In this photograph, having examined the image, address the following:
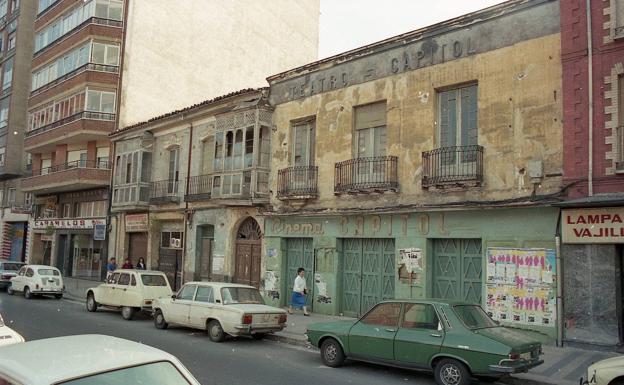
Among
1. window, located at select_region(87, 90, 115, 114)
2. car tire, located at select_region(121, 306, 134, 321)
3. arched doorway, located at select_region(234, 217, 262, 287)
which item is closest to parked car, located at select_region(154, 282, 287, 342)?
car tire, located at select_region(121, 306, 134, 321)

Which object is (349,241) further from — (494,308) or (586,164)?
(586,164)

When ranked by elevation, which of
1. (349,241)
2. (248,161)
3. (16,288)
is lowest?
(16,288)

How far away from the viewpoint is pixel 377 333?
922 cm

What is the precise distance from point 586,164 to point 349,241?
24.6 ft

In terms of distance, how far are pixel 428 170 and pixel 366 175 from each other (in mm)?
2276

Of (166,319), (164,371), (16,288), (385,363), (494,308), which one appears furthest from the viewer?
(16,288)

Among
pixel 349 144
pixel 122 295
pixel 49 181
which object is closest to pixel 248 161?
pixel 349 144

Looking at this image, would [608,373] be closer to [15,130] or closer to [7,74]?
[15,130]

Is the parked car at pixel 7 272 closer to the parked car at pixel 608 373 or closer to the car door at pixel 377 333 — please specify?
the car door at pixel 377 333

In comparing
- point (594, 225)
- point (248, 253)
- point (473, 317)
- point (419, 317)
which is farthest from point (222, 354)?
point (248, 253)

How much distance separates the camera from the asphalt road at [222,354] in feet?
28.7

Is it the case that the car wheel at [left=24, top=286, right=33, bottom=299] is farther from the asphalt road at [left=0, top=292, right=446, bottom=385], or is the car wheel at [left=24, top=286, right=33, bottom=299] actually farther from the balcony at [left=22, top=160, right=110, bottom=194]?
the balcony at [left=22, top=160, right=110, bottom=194]

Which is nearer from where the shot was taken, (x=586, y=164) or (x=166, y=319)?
(x=586, y=164)

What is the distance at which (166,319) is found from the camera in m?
13.9
